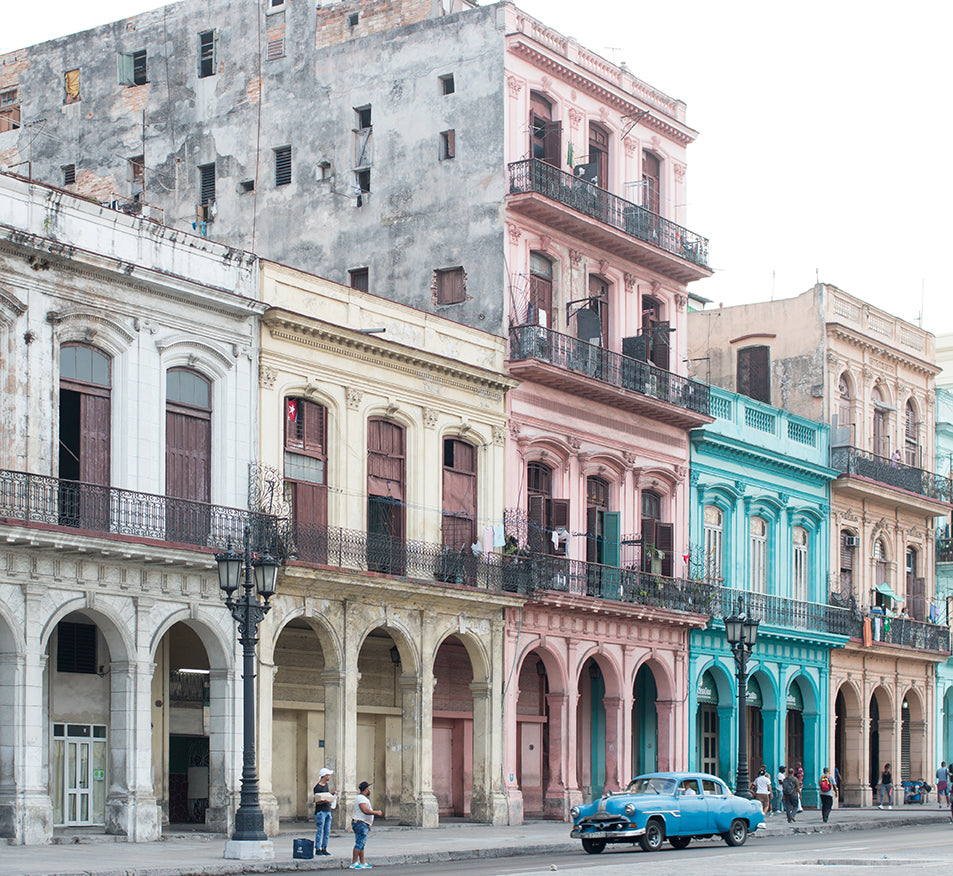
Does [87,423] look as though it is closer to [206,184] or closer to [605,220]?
[206,184]

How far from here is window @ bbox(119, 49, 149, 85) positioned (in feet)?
131

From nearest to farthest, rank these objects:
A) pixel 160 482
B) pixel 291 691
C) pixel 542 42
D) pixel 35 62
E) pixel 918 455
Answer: pixel 160 482
pixel 291 691
pixel 542 42
pixel 35 62
pixel 918 455

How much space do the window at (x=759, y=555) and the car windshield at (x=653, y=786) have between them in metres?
15.1

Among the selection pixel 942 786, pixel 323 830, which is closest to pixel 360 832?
pixel 323 830

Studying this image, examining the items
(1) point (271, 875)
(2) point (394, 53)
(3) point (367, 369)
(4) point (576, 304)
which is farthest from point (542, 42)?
(1) point (271, 875)

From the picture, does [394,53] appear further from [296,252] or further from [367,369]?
[367,369]

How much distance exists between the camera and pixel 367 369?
32.0 metres

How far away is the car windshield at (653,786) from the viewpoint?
28.1 m

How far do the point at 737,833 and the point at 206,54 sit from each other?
68.4ft

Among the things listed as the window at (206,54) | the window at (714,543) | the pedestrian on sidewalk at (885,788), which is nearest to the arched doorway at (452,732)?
the window at (714,543)

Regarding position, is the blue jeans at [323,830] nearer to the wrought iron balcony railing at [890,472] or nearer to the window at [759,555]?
the window at [759,555]

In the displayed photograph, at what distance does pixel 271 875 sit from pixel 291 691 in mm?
10053

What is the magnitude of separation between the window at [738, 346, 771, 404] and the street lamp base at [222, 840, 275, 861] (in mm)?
26832

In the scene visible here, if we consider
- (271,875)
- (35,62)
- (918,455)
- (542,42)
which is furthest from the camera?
(918,455)
